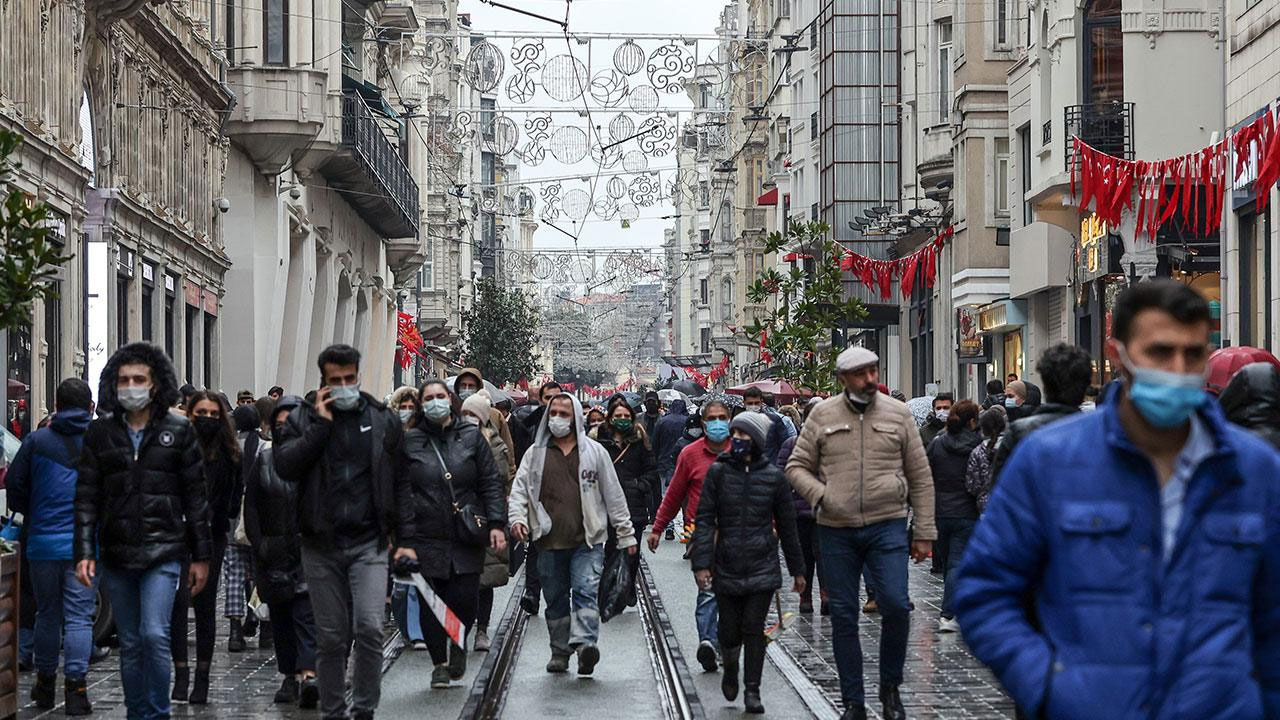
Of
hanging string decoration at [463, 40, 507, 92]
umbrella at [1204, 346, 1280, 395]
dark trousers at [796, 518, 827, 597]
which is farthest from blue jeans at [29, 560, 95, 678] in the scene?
hanging string decoration at [463, 40, 507, 92]

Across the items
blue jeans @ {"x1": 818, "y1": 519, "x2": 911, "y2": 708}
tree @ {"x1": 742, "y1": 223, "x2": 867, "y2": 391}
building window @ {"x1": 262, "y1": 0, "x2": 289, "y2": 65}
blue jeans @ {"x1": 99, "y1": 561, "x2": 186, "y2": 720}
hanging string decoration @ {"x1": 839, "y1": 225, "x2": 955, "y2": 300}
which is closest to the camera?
blue jeans @ {"x1": 99, "y1": 561, "x2": 186, "y2": 720}

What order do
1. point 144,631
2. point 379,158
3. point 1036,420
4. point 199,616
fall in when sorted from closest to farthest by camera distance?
point 1036,420
point 144,631
point 199,616
point 379,158

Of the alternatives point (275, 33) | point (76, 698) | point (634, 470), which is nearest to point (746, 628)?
point (76, 698)

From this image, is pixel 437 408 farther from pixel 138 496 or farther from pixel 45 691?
pixel 138 496

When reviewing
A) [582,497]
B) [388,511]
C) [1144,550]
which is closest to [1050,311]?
[582,497]

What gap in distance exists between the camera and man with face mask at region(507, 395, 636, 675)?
12922 mm

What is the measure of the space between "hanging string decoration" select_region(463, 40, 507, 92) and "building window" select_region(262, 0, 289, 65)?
15.4ft

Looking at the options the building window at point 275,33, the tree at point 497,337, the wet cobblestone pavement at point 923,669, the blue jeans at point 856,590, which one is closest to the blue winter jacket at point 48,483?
the blue jeans at point 856,590

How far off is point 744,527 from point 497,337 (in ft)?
276

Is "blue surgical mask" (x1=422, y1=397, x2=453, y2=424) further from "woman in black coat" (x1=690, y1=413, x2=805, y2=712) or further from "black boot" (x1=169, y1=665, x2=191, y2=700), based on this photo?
"black boot" (x1=169, y1=665, x2=191, y2=700)

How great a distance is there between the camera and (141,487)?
9508mm

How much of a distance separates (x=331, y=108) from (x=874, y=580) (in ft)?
108

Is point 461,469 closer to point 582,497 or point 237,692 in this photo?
point 582,497

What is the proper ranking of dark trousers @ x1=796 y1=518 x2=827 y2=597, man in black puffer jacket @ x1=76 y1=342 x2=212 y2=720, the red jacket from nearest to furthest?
man in black puffer jacket @ x1=76 y1=342 x2=212 y2=720
the red jacket
dark trousers @ x1=796 y1=518 x2=827 y2=597
